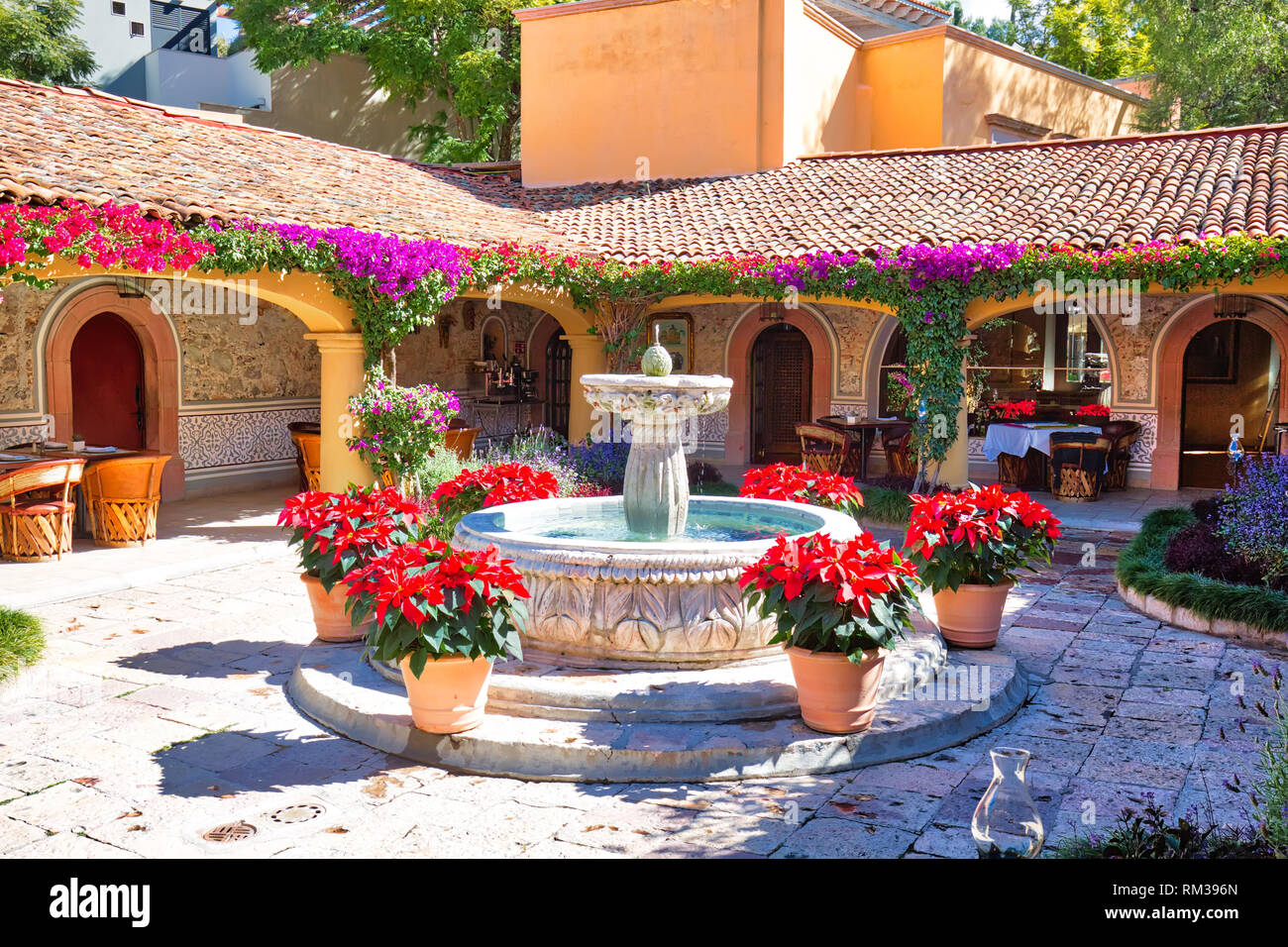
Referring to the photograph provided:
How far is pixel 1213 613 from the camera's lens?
748cm

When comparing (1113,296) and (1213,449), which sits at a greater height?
(1113,296)

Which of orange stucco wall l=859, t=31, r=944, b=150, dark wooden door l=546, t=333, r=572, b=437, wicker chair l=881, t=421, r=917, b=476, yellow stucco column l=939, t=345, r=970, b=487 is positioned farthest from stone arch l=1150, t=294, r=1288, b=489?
dark wooden door l=546, t=333, r=572, b=437

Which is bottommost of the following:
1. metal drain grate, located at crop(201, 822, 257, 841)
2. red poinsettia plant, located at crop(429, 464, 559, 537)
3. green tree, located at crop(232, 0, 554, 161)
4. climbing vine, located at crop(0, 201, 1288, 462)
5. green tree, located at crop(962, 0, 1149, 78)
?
metal drain grate, located at crop(201, 822, 257, 841)

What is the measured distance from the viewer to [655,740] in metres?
5.01

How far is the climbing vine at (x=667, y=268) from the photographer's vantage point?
9133mm

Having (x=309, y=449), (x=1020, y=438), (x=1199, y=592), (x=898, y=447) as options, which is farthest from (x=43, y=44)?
(x=1199, y=592)

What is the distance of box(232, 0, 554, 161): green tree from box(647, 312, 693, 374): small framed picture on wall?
8.27m

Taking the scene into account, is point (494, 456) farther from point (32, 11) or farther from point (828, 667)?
point (32, 11)

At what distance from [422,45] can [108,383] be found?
12.8 m

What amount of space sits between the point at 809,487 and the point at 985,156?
9738 mm

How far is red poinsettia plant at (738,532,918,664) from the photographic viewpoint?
4.89 m

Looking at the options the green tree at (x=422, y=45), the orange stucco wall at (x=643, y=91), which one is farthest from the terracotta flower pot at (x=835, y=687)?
the green tree at (x=422, y=45)

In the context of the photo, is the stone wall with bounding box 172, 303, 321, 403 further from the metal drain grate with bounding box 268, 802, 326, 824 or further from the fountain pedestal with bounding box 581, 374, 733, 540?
the metal drain grate with bounding box 268, 802, 326, 824
